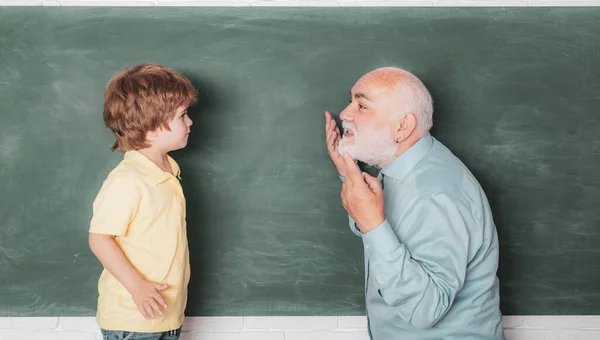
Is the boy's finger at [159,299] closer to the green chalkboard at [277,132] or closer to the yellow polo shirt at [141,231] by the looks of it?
the yellow polo shirt at [141,231]

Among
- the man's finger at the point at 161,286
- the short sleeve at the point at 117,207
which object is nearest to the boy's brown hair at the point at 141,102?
the short sleeve at the point at 117,207

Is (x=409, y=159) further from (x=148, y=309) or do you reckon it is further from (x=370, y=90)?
(x=148, y=309)

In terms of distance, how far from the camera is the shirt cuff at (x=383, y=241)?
1.63 m

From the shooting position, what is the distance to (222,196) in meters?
2.29

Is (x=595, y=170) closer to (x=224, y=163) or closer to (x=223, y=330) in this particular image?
(x=224, y=163)

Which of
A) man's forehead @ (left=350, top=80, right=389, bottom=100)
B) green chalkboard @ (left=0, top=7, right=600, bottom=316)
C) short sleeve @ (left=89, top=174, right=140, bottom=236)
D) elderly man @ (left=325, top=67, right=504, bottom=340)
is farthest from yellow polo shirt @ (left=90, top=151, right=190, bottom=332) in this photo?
man's forehead @ (left=350, top=80, right=389, bottom=100)

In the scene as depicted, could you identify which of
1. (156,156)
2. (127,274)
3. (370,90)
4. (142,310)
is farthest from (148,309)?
(370,90)

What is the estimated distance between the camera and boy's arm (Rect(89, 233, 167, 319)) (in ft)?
5.75

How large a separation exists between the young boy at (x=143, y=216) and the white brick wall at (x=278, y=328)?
451 millimetres

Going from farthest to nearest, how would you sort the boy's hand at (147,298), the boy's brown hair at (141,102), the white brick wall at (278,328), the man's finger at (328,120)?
1. the white brick wall at (278,328)
2. the man's finger at (328,120)
3. the boy's brown hair at (141,102)
4. the boy's hand at (147,298)

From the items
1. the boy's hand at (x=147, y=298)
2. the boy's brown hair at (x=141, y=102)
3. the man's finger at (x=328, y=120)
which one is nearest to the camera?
the boy's hand at (x=147, y=298)

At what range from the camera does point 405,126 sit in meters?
1.85

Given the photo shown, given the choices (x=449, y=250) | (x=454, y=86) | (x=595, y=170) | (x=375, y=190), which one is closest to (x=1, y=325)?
(x=375, y=190)

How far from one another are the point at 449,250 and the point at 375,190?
0.87 ft
